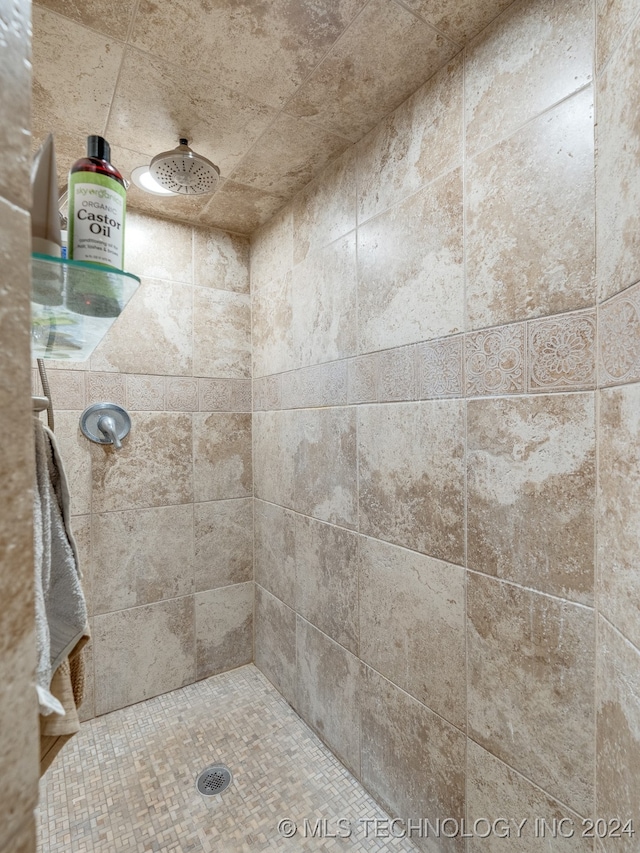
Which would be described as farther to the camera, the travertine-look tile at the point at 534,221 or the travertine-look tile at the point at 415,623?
the travertine-look tile at the point at 415,623

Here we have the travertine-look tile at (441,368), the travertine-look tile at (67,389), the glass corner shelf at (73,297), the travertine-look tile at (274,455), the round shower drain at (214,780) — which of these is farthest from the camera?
the travertine-look tile at (274,455)

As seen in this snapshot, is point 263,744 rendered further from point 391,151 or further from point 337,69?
point 337,69

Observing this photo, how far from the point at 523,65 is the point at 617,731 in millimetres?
1198

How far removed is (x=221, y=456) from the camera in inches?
71.4

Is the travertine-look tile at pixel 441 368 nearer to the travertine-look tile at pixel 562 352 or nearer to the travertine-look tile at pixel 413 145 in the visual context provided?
the travertine-look tile at pixel 562 352

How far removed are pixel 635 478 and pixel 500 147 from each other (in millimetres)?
708

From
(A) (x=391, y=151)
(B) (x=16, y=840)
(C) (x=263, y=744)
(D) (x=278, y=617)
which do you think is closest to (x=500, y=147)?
(A) (x=391, y=151)

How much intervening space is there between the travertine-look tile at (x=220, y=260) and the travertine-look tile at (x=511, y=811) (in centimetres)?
180

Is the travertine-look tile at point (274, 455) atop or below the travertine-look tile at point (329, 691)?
atop

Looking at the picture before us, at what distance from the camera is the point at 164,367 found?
1.69 metres

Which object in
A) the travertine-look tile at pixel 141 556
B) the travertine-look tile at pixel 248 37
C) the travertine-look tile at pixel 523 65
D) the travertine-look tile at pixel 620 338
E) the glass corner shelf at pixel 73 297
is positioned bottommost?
the travertine-look tile at pixel 141 556

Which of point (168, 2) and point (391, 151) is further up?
point (168, 2)

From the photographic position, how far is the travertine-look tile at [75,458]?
1.50 meters

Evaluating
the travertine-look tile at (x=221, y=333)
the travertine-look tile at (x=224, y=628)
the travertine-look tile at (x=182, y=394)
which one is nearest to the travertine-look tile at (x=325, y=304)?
the travertine-look tile at (x=221, y=333)
